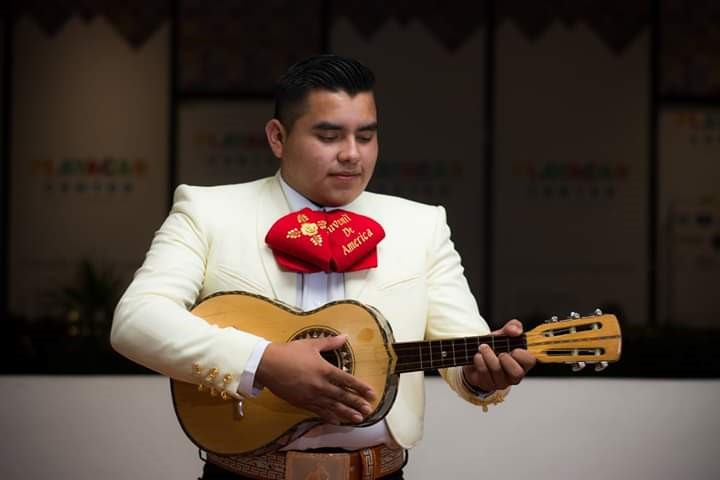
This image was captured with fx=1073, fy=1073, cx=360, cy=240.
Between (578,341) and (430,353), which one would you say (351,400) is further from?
(578,341)

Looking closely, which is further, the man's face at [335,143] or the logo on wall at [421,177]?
the logo on wall at [421,177]

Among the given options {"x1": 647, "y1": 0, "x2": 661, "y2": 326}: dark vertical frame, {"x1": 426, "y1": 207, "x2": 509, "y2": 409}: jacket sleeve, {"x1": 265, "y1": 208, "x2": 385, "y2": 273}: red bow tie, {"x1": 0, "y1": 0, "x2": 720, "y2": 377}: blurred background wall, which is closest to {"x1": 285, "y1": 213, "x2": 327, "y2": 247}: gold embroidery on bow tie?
{"x1": 265, "y1": 208, "x2": 385, "y2": 273}: red bow tie

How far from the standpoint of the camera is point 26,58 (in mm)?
6977

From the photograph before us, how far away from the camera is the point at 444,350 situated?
73.6 inches

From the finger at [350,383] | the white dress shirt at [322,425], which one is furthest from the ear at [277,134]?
the finger at [350,383]

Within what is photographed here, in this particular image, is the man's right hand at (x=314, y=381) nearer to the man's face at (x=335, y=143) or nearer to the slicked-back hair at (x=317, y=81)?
the man's face at (x=335, y=143)

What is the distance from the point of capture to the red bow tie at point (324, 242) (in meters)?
1.92

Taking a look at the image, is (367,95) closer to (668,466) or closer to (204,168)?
(668,466)

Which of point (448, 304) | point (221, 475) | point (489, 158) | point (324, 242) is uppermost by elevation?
point (489, 158)

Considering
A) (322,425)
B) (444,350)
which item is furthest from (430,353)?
(322,425)

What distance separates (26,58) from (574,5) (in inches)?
141

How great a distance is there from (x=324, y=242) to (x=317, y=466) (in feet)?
1.30

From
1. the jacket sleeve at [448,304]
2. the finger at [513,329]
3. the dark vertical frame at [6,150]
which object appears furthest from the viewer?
the dark vertical frame at [6,150]

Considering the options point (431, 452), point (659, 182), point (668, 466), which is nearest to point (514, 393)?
point (431, 452)
